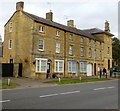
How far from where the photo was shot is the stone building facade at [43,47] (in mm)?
27234

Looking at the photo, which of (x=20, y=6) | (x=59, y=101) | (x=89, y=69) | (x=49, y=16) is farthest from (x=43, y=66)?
(x=59, y=101)

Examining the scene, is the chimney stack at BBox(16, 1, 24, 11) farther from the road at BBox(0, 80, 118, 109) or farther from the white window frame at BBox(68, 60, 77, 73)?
the road at BBox(0, 80, 118, 109)

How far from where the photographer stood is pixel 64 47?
107ft

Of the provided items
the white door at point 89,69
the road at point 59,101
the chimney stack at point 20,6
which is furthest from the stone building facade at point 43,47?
the road at point 59,101

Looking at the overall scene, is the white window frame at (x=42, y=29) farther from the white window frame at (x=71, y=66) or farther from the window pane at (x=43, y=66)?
the white window frame at (x=71, y=66)

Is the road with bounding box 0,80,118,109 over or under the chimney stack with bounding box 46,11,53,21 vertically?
under

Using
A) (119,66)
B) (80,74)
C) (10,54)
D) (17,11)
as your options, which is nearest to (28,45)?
(10,54)

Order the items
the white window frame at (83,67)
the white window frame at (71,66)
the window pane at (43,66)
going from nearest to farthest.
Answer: the window pane at (43,66) < the white window frame at (71,66) < the white window frame at (83,67)

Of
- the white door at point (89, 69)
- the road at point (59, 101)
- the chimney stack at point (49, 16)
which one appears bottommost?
the road at point (59, 101)

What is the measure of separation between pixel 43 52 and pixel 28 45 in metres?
2.50

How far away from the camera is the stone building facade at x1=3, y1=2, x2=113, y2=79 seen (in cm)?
2723

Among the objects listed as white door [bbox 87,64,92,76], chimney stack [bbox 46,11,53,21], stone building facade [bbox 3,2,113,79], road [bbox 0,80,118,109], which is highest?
chimney stack [bbox 46,11,53,21]

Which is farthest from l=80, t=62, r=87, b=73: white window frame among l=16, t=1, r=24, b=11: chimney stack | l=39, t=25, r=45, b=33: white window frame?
l=16, t=1, r=24, b=11: chimney stack

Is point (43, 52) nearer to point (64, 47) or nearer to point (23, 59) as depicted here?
point (23, 59)
